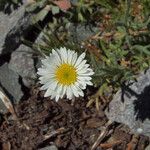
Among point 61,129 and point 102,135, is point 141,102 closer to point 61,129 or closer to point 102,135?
point 102,135

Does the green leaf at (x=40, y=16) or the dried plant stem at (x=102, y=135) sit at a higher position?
the green leaf at (x=40, y=16)

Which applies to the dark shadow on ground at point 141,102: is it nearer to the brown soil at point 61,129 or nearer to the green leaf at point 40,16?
the brown soil at point 61,129

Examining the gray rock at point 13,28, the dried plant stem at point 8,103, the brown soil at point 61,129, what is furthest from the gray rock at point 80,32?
the dried plant stem at point 8,103

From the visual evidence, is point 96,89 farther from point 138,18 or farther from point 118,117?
point 138,18

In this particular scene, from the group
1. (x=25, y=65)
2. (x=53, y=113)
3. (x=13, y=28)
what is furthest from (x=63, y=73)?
(x=13, y=28)

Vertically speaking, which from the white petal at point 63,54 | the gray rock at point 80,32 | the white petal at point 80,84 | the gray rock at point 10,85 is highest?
the gray rock at point 80,32

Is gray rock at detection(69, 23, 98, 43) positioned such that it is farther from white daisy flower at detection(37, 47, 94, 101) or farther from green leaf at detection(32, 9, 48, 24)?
white daisy flower at detection(37, 47, 94, 101)
